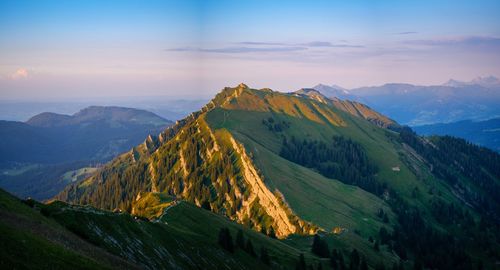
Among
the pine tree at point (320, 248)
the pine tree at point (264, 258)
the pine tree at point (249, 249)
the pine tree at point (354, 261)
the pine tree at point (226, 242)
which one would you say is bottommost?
the pine tree at point (354, 261)

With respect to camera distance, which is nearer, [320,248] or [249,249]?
[249,249]

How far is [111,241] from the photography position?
262 ft

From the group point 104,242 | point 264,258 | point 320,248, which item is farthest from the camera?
point 320,248

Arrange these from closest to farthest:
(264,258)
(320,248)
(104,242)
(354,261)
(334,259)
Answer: (104,242) < (264,258) < (334,259) < (354,261) < (320,248)

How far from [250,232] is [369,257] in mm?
63910

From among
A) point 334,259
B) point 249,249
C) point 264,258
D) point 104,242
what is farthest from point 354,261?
point 104,242

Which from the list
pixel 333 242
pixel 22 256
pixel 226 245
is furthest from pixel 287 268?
pixel 22 256

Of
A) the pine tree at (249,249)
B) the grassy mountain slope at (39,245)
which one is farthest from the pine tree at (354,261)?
the grassy mountain slope at (39,245)

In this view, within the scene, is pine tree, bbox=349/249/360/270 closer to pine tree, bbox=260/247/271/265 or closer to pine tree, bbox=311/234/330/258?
pine tree, bbox=311/234/330/258

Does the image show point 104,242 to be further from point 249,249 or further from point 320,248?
point 320,248

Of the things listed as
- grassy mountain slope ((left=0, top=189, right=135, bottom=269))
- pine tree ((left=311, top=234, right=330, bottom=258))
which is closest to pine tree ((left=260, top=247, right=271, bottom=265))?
pine tree ((left=311, top=234, right=330, bottom=258))

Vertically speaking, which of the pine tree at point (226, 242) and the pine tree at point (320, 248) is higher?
the pine tree at point (226, 242)

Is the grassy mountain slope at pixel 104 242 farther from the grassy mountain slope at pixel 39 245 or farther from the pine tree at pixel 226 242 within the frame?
the pine tree at pixel 226 242

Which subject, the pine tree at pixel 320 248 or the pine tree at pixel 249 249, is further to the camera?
the pine tree at pixel 320 248
